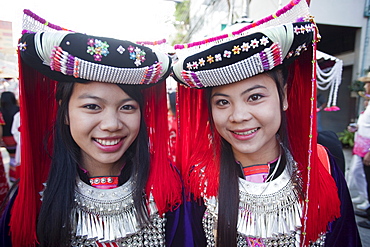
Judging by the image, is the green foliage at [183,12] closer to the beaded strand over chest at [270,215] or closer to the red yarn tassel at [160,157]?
the red yarn tassel at [160,157]

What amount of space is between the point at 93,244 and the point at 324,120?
9.58m

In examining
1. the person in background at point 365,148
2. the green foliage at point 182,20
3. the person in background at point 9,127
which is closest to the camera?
the person in background at point 365,148

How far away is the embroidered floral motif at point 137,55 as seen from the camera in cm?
107

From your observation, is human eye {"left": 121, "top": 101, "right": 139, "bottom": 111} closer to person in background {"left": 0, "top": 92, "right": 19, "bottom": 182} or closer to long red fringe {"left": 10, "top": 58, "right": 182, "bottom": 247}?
long red fringe {"left": 10, "top": 58, "right": 182, "bottom": 247}

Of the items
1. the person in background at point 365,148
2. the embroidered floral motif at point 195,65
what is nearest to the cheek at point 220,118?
the embroidered floral motif at point 195,65

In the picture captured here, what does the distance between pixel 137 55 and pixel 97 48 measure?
0.55 feet

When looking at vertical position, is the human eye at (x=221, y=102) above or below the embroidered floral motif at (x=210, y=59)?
below

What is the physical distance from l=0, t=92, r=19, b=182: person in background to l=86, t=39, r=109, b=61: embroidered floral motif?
4.03m

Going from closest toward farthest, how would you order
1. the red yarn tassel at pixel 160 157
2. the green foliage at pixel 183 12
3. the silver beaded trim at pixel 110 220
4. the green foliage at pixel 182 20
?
1. the silver beaded trim at pixel 110 220
2. the red yarn tassel at pixel 160 157
3. the green foliage at pixel 183 12
4. the green foliage at pixel 182 20

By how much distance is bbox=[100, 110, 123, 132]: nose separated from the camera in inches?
44.4

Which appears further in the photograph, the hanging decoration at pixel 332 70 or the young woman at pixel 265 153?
the hanging decoration at pixel 332 70

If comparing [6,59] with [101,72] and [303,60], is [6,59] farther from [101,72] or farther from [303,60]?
[303,60]

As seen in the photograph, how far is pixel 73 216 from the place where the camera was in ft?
3.98

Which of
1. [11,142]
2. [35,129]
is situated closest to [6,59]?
[11,142]
